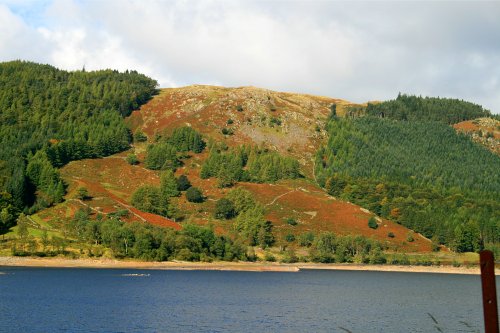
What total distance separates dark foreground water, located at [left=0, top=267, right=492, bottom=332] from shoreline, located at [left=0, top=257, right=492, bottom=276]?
2421 mm

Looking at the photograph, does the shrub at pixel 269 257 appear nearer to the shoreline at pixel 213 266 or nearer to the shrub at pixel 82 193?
the shoreline at pixel 213 266

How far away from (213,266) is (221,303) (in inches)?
2914

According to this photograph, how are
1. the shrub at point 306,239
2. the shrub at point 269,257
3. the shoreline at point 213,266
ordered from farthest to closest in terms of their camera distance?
the shrub at point 306,239, the shrub at point 269,257, the shoreline at point 213,266

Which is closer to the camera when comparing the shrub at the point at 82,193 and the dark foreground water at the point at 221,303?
the dark foreground water at the point at 221,303

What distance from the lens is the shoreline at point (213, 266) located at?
483 feet

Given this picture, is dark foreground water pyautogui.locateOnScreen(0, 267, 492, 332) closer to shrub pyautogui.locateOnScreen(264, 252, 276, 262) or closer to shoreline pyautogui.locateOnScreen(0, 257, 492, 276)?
shoreline pyautogui.locateOnScreen(0, 257, 492, 276)

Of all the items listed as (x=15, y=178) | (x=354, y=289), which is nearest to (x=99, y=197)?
(x=15, y=178)

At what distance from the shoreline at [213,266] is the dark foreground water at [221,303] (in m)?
2.42

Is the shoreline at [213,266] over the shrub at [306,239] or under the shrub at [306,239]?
under

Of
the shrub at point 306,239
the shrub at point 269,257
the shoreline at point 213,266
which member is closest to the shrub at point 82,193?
the shoreline at point 213,266

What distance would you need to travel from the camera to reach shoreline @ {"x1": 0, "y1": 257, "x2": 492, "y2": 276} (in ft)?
483

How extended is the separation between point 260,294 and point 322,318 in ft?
99.5

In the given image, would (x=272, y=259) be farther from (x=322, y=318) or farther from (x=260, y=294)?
(x=322, y=318)

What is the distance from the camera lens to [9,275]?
413 ft
